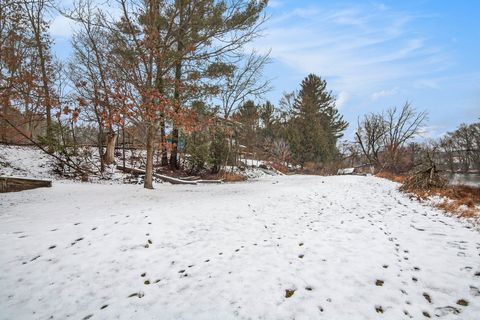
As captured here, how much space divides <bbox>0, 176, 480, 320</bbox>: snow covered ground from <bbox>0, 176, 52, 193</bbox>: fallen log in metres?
2.70

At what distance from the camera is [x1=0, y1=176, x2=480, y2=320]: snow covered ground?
273cm

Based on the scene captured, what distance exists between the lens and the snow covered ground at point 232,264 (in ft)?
8.96

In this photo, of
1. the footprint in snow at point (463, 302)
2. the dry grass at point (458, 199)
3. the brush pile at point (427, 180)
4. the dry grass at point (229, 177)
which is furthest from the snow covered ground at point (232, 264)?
the dry grass at point (229, 177)

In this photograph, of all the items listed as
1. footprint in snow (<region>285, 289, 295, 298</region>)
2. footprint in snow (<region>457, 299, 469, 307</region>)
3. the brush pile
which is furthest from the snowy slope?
the brush pile

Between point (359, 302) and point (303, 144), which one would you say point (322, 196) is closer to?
point (359, 302)

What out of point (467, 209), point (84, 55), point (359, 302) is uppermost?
point (84, 55)

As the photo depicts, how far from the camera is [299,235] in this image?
16.0ft

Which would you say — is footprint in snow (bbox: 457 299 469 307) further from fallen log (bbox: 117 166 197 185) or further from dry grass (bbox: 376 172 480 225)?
fallen log (bbox: 117 166 197 185)

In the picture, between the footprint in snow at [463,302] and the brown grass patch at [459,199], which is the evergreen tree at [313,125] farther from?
the footprint in snow at [463,302]

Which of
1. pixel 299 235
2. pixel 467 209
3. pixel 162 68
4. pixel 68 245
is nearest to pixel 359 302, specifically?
pixel 299 235

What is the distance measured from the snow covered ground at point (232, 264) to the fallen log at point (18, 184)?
8.85 ft

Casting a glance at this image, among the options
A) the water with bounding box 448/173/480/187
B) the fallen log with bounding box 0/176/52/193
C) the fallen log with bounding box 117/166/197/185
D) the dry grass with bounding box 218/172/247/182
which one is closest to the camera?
the fallen log with bounding box 0/176/52/193

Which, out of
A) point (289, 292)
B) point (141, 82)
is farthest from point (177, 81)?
point (289, 292)

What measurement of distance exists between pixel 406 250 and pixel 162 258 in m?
3.78
